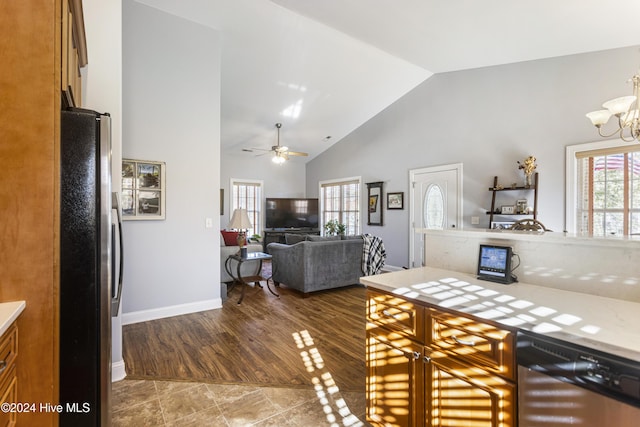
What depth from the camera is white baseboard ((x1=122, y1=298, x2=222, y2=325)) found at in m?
3.50

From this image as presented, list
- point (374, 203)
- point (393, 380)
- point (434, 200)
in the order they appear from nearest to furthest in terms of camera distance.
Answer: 1. point (393, 380)
2. point (434, 200)
3. point (374, 203)

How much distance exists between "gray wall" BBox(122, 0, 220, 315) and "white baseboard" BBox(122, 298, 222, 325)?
4 cm

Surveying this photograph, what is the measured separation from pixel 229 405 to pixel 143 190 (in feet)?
8.51

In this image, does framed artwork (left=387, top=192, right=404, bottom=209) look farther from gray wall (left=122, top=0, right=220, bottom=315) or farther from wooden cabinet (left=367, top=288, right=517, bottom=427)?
wooden cabinet (left=367, top=288, right=517, bottom=427)

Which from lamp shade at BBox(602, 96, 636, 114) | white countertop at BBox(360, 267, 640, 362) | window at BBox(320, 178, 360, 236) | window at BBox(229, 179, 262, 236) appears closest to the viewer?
white countertop at BBox(360, 267, 640, 362)

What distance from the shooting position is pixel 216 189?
4082 millimetres

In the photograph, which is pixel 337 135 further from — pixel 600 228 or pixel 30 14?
pixel 30 14

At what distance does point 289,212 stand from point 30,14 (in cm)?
729

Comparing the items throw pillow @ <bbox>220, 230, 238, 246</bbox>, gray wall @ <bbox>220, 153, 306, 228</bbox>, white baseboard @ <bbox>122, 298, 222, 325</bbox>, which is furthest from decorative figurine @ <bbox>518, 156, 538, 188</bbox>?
gray wall @ <bbox>220, 153, 306, 228</bbox>

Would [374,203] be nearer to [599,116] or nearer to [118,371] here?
[599,116]

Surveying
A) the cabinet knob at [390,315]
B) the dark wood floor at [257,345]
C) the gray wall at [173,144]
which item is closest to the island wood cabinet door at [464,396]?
the cabinet knob at [390,315]

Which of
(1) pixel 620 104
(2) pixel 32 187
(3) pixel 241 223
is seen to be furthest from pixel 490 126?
(2) pixel 32 187

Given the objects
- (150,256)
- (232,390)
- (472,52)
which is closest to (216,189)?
(150,256)

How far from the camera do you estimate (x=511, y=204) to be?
4.69 m
